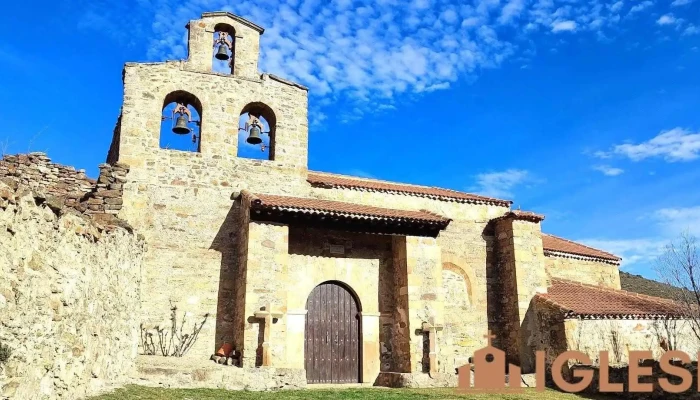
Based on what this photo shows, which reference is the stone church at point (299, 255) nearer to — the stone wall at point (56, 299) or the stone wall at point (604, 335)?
the stone wall at point (604, 335)

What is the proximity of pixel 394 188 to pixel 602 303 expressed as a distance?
6351mm

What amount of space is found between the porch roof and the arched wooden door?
1677 mm

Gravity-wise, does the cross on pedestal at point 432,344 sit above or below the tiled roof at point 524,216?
below

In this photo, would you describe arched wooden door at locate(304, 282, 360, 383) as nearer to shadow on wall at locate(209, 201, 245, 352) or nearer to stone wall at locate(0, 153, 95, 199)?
shadow on wall at locate(209, 201, 245, 352)

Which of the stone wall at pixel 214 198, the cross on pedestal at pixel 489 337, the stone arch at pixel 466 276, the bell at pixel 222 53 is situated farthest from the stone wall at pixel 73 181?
the cross on pedestal at pixel 489 337

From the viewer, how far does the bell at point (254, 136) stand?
14398mm

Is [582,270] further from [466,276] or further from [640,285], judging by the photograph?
[640,285]

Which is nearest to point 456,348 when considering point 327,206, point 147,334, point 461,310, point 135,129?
point 461,310

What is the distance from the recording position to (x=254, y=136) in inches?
567

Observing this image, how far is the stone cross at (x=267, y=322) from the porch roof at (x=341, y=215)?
2080 mm

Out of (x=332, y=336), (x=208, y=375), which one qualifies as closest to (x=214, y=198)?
(x=332, y=336)

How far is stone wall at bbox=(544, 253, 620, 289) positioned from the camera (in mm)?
17594

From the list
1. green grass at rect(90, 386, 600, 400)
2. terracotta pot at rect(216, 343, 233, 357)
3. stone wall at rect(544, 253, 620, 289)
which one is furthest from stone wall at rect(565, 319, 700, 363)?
terracotta pot at rect(216, 343, 233, 357)

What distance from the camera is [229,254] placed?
13.4 meters
